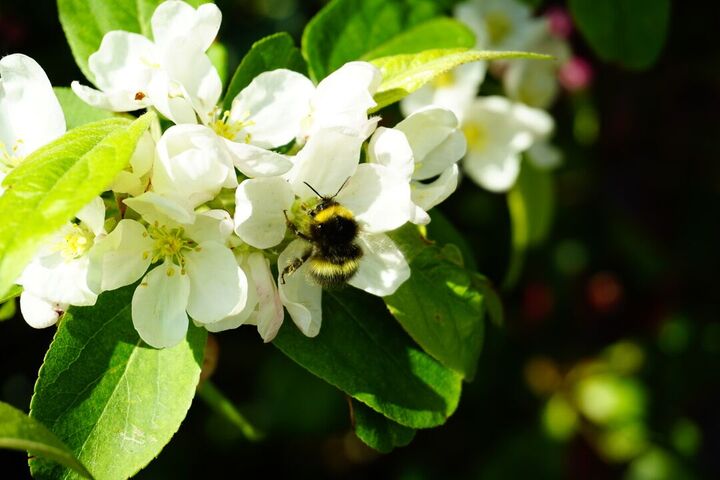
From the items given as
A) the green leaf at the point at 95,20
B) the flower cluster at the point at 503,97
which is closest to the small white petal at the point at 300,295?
the green leaf at the point at 95,20

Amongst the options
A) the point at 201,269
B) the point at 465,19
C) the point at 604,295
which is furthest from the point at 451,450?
the point at 201,269

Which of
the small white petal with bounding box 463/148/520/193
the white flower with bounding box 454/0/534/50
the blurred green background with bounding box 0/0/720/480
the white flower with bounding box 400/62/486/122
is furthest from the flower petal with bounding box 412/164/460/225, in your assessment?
the blurred green background with bounding box 0/0/720/480

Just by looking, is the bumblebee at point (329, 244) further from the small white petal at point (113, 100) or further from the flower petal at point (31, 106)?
the flower petal at point (31, 106)

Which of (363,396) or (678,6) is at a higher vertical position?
(363,396)

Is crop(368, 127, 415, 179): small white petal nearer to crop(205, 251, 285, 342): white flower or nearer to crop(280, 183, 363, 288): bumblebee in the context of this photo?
crop(280, 183, 363, 288): bumblebee

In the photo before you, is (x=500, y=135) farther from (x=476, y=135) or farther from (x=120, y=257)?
(x=120, y=257)

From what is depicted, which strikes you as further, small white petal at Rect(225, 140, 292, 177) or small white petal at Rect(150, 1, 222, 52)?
small white petal at Rect(150, 1, 222, 52)

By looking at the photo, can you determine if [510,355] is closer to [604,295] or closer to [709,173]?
[604,295]
